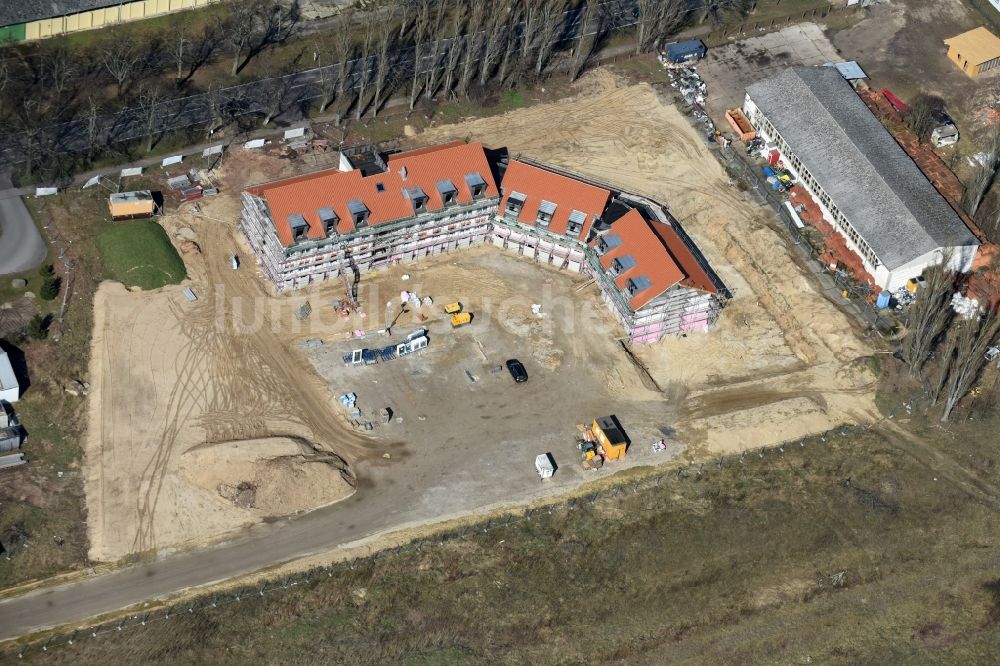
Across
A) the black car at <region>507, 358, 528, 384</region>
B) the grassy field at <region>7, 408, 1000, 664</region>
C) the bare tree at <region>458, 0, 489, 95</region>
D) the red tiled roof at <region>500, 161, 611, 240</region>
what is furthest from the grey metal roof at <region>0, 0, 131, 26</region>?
the grassy field at <region>7, 408, 1000, 664</region>

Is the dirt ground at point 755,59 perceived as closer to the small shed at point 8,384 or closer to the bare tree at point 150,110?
the bare tree at point 150,110

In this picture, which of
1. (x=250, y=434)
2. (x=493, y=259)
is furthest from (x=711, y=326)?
(x=250, y=434)

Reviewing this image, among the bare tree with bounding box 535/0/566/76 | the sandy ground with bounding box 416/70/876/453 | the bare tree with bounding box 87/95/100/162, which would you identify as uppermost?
the bare tree with bounding box 87/95/100/162

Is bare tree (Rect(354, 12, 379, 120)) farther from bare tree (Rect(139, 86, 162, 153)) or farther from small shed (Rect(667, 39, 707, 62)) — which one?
small shed (Rect(667, 39, 707, 62))

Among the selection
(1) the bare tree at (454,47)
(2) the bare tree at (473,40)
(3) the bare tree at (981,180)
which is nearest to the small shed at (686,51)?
(2) the bare tree at (473,40)

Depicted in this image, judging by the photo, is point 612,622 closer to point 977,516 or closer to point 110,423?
point 977,516

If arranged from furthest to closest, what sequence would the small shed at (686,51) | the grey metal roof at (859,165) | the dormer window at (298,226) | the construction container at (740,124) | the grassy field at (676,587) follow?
1. the small shed at (686,51)
2. the construction container at (740,124)
3. the grey metal roof at (859,165)
4. the dormer window at (298,226)
5. the grassy field at (676,587)
